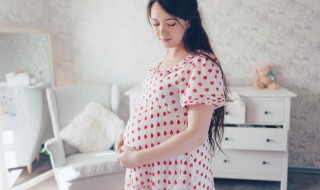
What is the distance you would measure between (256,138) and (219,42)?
2.72 ft

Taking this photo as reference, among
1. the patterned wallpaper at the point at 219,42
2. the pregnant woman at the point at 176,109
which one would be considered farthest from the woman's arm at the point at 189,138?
the patterned wallpaper at the point at 219,42

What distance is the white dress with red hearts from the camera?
0.74 metres

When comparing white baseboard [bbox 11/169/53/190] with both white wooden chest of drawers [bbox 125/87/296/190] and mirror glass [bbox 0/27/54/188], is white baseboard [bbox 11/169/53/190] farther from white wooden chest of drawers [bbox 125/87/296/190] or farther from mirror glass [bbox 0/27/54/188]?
white wooden chest of drawers [bbox 125/87/296/190]

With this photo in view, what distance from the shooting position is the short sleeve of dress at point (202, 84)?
2.36ft

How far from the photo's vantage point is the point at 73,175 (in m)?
1.79

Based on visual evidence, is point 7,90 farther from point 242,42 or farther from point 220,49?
point 242,42

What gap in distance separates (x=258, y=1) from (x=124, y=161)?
191cm

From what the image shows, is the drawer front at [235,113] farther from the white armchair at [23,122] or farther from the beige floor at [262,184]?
the white armchair at [23,122]

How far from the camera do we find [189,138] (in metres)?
0.72

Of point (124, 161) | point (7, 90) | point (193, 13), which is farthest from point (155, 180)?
point (7, 90)

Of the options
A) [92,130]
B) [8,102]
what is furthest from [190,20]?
[8,102]

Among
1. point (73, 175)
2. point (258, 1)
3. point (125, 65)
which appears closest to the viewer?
point (73, 175)

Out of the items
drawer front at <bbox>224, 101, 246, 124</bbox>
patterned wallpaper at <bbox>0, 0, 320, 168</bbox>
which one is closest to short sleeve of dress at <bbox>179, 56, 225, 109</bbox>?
drawer front at <bbox>224, 101, 246, 124</bbox>

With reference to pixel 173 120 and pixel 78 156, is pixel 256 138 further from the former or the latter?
pixel 173 120
